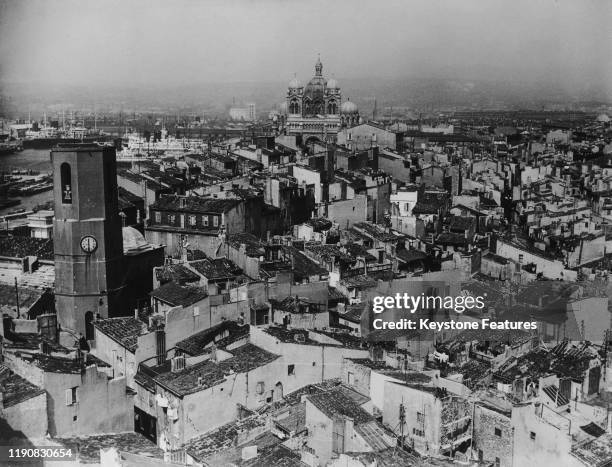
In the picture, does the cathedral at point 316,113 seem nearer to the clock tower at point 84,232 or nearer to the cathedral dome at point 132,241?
the cathedral dome at point 132,241

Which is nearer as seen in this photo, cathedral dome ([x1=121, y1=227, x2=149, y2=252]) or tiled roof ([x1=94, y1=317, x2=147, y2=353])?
tiled roof ([x1=94, y1=317, x2=147, y2=353])

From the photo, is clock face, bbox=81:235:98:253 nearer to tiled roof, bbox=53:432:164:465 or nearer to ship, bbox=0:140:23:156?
tiled roof, bbox=53:432:164:465

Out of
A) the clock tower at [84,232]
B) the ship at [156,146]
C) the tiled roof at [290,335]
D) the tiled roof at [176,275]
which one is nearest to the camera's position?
the tiled roof at [290,335]

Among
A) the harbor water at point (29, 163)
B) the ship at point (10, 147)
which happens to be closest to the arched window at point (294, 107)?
the harbor water at point (29, 163)

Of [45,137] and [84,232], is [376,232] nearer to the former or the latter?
[84,232]

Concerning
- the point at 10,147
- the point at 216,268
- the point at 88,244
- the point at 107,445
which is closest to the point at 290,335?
the point at 107,445

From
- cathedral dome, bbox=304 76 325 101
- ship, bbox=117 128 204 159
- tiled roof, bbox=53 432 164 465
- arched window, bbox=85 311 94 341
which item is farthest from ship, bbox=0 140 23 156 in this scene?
ship, bbox=117 128 204 159

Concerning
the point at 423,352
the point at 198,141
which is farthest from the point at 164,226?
the point at 198,141
